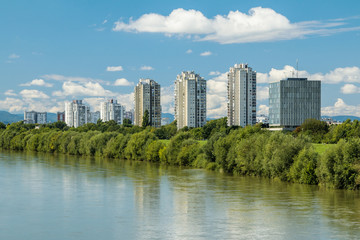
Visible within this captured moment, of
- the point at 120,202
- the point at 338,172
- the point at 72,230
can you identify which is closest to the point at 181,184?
the point at 120,202

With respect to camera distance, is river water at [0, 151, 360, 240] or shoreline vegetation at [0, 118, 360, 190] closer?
river water at [0, 151, 360, 240]

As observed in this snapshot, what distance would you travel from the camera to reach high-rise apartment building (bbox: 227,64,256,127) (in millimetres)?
115375

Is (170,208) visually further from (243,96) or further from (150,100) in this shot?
(150,100)

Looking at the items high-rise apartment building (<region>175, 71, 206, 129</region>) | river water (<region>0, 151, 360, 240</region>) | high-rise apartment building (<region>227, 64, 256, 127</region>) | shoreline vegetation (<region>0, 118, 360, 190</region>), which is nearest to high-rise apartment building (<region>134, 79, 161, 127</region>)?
high-rise apartment building (<region>175, 71, 206, 129</region>)

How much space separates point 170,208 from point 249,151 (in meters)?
17.2

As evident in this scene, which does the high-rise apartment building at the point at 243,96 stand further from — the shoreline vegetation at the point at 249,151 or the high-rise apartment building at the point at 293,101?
the shoreline vegetation at the point at 249,151

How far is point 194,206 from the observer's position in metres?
28.1

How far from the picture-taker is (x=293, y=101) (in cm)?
11250

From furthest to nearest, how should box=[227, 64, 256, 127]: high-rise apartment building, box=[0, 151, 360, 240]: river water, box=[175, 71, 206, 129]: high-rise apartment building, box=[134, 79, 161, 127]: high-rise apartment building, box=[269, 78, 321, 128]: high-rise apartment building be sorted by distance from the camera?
box=[134, 79, 161, 127]: high-rise apartment building → box=[175, 71, 206, 129]: high-rise apartment building → box=[227, 64, 256, 127]: high-rise apartment building → box=[269, 78, 321, 128]: high-rise apartment building → box=[0, 151, 360, 240]: river water

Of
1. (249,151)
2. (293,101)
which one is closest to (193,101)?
(293,101)

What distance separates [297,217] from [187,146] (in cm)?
3027

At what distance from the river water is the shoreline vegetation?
4.32 feet

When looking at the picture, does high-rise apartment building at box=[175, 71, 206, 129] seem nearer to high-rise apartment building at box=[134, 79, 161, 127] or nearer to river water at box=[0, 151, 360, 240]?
high-rise apartment building at box=[134, 79, 161, 127]

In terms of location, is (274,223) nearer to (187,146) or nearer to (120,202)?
(120,202)
